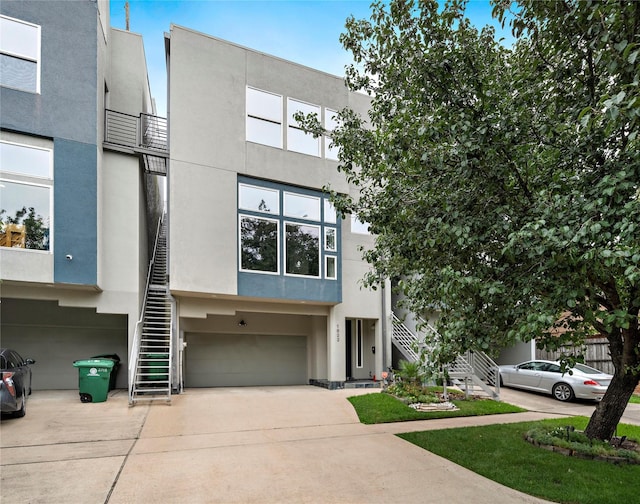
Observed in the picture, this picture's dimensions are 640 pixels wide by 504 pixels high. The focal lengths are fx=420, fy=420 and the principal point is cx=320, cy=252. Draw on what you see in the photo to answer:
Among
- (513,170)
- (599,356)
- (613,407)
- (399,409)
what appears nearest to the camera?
(513,170)

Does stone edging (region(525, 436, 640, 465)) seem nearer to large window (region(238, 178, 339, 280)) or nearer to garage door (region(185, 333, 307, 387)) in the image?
large window (region(238, 178, 339, 280))

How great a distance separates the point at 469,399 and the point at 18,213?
11.8 meters

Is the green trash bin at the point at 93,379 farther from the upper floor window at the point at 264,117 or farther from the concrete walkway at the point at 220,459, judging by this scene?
the upper floor window at the point at 264,117

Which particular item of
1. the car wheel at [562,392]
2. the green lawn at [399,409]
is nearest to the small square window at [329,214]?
the green lawn at [399,409]

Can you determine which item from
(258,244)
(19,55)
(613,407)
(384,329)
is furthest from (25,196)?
(613,407)

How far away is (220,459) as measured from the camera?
5992 millimetres

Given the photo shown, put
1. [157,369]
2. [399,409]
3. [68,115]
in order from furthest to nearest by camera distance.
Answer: [157,369]
[68,115]
[399,409]

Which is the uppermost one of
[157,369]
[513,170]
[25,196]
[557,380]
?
[25,196]

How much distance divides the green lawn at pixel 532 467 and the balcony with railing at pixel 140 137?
968 cm

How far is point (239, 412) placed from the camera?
9.15 m

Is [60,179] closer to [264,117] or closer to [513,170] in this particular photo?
[264,117]

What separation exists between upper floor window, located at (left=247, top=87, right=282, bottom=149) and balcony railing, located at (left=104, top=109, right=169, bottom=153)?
2597 mm

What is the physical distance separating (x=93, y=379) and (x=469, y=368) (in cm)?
958

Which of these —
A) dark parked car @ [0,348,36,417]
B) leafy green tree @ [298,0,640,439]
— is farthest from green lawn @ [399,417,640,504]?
dark parked car @ [0,348,36,417]
